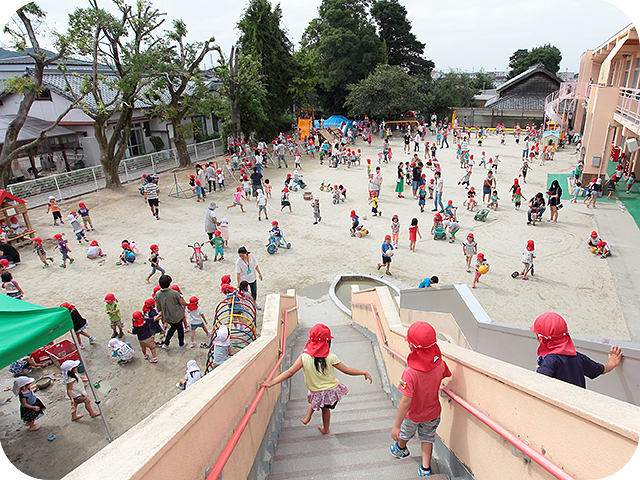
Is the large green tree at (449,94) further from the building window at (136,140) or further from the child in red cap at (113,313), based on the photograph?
the child in red cap at (113,313)

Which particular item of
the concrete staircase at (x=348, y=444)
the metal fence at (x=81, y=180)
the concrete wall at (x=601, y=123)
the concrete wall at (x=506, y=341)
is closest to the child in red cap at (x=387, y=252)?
the concrete wall at (x=506, y=341)

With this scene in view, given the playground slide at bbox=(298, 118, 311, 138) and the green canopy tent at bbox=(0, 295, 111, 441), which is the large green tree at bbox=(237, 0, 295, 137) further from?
the green canopy tent at bbox=(0, 295, 111, 441)

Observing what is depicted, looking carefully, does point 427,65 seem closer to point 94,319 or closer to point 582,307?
point 582,307

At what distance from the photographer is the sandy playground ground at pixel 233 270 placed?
254 inches

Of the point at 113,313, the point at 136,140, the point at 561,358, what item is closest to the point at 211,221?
the point at 113,313

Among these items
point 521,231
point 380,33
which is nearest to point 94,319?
point 521,231

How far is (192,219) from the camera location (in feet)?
52.0

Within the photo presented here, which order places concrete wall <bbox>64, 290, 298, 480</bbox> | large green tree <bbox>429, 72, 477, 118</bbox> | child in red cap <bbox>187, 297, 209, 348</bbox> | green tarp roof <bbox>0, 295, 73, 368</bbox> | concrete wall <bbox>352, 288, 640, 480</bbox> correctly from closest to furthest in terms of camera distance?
concrete wall <bbox>352, 288, 640, 480</bbox> < concrete wall <bbox>64, 290, 298, 480</bbox> < green tarp roof <bbox>0, 295, 73, 368</bbox> < child in red cap <bbox>187, 297, 209, 348</bbox> < large green tree <bbox>429, 72, 477, 118</bbox>

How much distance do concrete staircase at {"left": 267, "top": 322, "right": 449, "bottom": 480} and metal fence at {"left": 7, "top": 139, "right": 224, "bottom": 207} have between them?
1691 centimetres

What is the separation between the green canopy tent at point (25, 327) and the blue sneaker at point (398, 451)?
4003 mm

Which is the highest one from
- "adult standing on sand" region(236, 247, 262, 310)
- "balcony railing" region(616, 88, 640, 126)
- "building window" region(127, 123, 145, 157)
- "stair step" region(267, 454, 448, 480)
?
"balcony railing" region(616, 88, 640, 126)

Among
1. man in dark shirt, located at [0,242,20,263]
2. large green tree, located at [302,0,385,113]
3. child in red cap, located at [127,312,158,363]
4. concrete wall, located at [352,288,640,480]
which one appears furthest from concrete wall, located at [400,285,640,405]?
large green tree, located at [302,0,385,113]

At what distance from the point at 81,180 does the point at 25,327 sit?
1659 cm

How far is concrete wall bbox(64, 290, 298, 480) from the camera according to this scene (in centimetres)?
201
